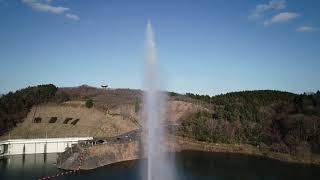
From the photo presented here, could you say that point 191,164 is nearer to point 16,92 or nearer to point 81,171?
point 81,171

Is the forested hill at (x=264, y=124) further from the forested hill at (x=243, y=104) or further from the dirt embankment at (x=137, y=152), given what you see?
the dirt embankment at (x=137, y=152)

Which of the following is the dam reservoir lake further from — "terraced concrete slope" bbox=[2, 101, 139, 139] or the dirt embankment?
"terraced concrete slope" bbox=[2, 101, 139, 139]

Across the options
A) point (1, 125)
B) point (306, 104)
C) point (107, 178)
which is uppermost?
point (306, 104)

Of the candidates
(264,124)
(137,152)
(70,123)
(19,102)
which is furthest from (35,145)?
(264,124)

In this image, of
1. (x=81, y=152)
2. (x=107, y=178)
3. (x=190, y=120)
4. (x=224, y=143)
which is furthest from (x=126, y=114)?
(x=107, y=178)

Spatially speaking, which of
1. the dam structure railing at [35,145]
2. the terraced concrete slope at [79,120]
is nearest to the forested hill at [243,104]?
the terraced concrete slope at [79,120]

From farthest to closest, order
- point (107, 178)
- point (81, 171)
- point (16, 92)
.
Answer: point (16, 92) → point (81, 171) → point (107, 178)

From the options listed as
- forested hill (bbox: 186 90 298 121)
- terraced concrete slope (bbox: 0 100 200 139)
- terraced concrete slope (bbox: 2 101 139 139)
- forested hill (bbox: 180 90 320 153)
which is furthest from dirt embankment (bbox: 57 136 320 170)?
terraced concrete slope (bbox: 2 101 139 139)
